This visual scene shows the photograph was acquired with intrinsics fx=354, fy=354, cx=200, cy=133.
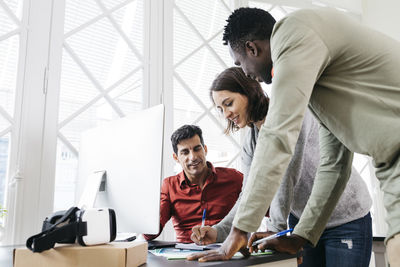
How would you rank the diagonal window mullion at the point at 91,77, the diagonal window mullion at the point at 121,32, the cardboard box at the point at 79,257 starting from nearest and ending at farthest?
1. the cardboard box at the point at 79,257
2. the diagonal window mullion at the point at 91,77
3. the diagonal window mullion at the point at 121,32

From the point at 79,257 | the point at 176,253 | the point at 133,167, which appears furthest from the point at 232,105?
the point at 79,257

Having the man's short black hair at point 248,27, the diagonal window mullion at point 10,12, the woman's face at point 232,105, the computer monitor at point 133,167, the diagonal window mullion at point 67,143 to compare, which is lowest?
the computer monitor at point 133,167

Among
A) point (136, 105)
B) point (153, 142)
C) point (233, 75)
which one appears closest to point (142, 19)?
point (136, 105)

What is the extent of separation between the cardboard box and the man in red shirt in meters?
1.05

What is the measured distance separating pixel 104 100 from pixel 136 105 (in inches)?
7.8

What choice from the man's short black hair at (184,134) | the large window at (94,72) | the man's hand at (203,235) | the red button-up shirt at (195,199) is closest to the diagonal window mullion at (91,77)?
the large window at (94,72)

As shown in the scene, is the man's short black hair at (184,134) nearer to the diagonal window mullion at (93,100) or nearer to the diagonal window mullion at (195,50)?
the diagonal window mullion at (93,100)

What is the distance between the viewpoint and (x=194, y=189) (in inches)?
71.8

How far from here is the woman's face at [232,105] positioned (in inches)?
59.8

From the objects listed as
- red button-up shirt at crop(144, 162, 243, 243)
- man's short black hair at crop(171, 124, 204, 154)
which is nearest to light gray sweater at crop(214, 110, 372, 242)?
red button-up shirt at crop(144, 162, 243, 243)

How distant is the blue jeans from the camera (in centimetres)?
111

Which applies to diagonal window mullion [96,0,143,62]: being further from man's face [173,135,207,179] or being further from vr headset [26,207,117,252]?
vr headset [26,207,117,252]

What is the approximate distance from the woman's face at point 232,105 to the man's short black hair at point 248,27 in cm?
46

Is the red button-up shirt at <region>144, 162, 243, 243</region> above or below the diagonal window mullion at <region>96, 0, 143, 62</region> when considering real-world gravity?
below
